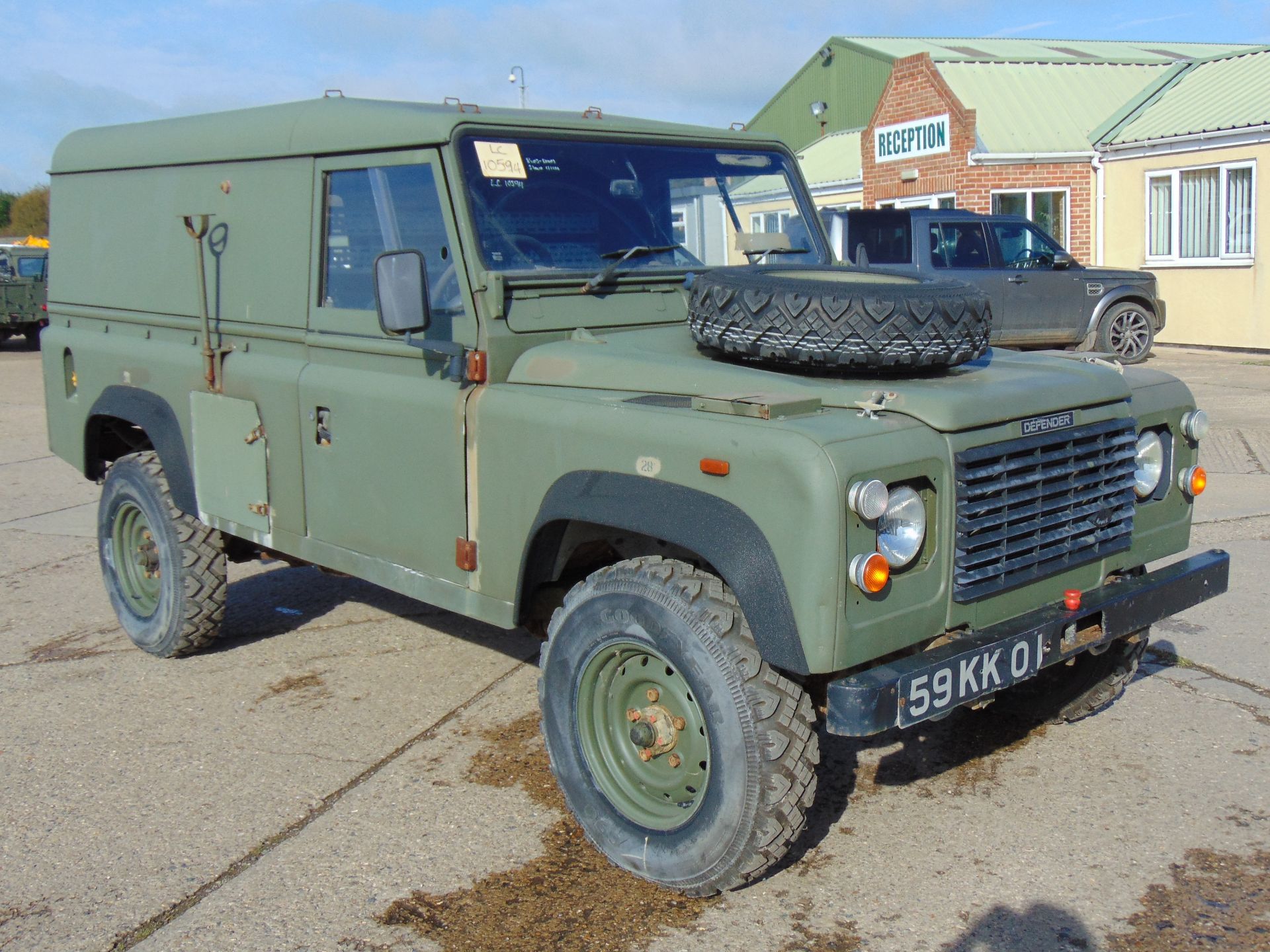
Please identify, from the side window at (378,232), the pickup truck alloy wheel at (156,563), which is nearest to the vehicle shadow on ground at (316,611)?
the pickup truck alloy wheel at (156,563)

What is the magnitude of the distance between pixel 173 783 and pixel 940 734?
109 inches

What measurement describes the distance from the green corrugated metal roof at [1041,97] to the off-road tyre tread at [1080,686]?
57.1ft

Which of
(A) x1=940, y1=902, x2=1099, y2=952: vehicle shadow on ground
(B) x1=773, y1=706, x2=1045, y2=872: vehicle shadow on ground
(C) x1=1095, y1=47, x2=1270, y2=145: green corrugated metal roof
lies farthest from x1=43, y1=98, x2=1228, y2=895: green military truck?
(C) x1=1095, y1=47, x2=1270, y2=145: green corrugated metal roof

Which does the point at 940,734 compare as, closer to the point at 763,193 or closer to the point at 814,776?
the point at 814,776

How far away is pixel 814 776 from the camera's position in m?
3.30

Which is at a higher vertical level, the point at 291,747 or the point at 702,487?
the point at 702,487

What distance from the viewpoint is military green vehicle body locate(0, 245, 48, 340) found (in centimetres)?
2300

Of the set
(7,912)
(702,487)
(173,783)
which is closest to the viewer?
(702,487)

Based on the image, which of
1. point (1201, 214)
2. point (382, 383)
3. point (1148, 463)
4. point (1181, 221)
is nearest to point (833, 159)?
point (1181, 221)

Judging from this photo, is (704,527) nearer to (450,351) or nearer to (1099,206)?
(450,351)

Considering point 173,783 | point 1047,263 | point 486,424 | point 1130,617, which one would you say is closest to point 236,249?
point 486,424

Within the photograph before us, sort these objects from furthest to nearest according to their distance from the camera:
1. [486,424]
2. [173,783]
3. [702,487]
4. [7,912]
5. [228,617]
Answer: [228,617]
[173,783]
[486,424]
[7,912]
[702,487]

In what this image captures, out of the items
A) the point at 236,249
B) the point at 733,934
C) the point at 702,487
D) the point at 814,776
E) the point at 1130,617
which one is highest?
the point at 236,249

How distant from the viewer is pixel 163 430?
5402mm
